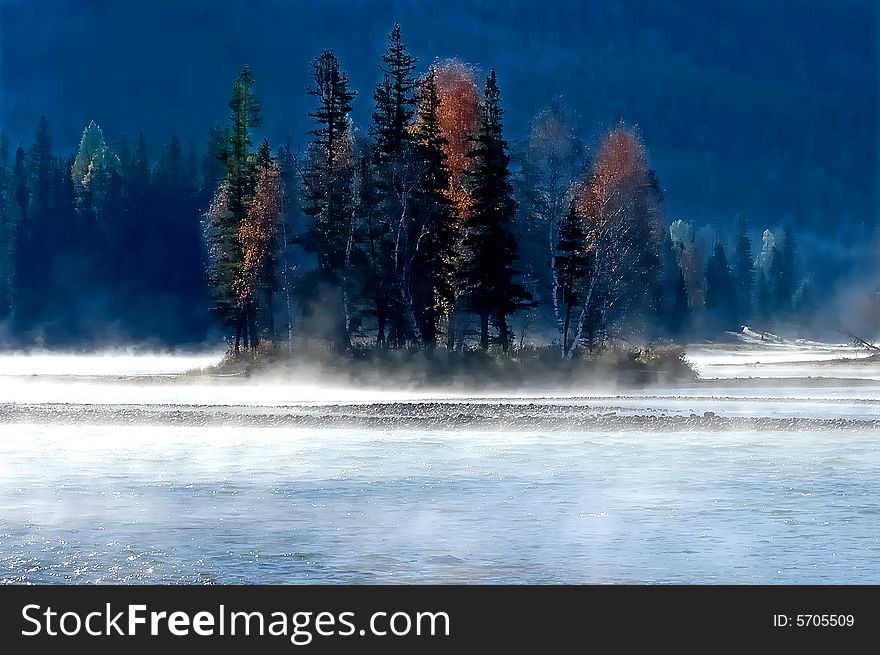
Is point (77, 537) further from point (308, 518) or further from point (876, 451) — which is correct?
point (876, 451)

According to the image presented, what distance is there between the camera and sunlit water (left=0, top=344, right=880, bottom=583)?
12383 mm

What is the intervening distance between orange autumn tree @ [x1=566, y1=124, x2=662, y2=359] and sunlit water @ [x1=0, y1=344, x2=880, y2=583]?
12.8 m

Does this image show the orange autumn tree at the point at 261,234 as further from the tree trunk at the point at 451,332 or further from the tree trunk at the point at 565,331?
the tree trunk at the point at 565,331

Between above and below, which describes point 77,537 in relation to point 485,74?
below

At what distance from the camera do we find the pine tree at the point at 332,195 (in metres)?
46.7

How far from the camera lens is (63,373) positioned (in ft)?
174

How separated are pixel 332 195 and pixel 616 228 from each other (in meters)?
9.93

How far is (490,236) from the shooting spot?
149 feet

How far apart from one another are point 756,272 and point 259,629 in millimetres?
150885

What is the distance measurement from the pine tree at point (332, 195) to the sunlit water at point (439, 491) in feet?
46.4

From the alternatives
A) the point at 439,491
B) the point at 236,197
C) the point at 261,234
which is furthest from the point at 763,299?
the point at 439,491

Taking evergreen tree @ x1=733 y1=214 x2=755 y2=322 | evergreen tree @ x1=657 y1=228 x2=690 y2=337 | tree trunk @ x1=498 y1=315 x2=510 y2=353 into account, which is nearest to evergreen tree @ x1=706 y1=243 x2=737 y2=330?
evergreen tree @ x1=733 y1=214 x2=755 y2=322

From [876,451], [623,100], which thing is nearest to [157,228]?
[623,100]

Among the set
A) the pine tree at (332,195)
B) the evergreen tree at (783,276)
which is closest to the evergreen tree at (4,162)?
the evergreen tree at (783,276)
